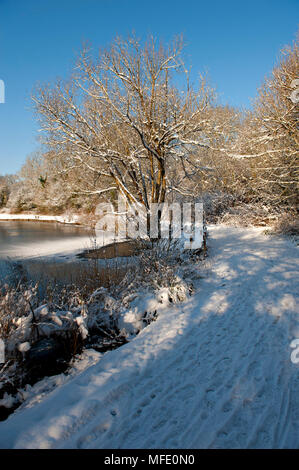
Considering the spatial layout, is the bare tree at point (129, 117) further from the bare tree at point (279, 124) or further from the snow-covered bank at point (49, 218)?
the snow-covered bank at point (49, 218)

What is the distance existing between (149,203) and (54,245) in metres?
7.46

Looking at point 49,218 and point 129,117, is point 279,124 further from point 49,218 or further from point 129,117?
point 49,218

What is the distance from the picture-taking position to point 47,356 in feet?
11.6

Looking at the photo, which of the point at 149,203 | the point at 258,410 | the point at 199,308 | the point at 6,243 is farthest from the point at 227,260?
the point at 6,243

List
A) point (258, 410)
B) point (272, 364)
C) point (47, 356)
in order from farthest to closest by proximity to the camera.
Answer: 1. point (47, 356)
2. point (272, 364)
3. point (258, 410)

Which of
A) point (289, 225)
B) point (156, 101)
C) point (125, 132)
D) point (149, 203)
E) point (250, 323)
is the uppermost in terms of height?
point (156, 101)

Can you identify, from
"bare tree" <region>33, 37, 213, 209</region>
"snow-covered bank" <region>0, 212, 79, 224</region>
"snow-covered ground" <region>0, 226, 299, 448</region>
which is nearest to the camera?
"snow-covered ground" <region>0, 226, 299, 448</region>

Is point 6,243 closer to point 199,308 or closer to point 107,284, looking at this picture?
point 107,284

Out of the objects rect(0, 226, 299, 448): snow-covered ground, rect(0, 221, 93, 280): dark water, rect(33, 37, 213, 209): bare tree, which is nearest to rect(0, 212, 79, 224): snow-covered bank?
rect(0, 221, 93, 280): dark water

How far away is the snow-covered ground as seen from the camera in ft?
6.63

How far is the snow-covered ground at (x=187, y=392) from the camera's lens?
2.02m

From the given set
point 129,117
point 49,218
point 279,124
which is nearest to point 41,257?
point 129,117

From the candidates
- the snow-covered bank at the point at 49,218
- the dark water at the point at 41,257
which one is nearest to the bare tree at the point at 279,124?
the dark water at the point at 41,257

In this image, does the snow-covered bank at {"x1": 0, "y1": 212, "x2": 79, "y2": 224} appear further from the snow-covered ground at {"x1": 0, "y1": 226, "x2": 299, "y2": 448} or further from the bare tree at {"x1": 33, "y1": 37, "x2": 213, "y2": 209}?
the snow-covered ground at {"x1": 0, "y1": 226, "x2": 299, "y2": 448}
